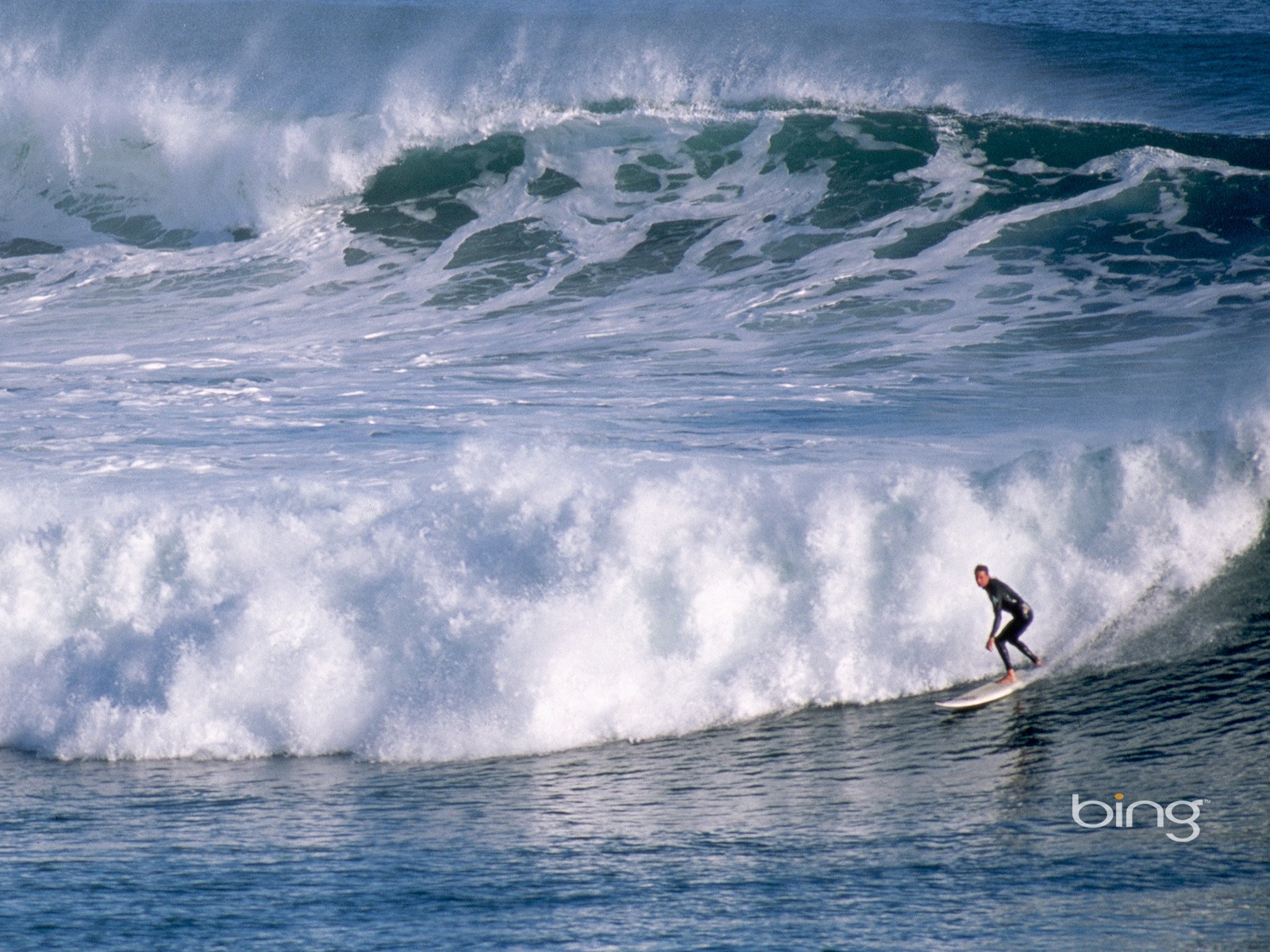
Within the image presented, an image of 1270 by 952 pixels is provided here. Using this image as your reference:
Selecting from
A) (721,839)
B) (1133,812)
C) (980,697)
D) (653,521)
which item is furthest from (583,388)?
(1133,812)

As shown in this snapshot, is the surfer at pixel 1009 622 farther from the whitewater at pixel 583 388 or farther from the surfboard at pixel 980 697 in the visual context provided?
the whitewater at pixel 583 388

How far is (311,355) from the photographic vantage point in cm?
1345

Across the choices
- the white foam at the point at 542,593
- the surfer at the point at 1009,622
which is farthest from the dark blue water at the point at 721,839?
the white foam at the point at 542,593

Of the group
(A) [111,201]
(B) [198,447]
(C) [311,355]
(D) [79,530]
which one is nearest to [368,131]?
(A) [111,201]

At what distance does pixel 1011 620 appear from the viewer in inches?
327

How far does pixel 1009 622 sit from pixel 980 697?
0.55 meters

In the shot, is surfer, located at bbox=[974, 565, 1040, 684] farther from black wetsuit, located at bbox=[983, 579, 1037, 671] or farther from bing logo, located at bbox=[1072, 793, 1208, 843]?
bing logo, located at bbox=[1072, 793, 1208, 843]

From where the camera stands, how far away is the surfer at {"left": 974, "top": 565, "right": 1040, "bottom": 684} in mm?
8180

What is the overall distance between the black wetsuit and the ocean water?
33cm

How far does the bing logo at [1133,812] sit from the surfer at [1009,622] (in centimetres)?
186

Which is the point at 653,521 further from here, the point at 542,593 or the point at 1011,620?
the point at 1011,620

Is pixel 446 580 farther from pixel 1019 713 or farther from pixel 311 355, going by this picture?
pixel 311 355

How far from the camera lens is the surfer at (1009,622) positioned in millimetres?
8180

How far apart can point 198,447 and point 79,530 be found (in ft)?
5.77
